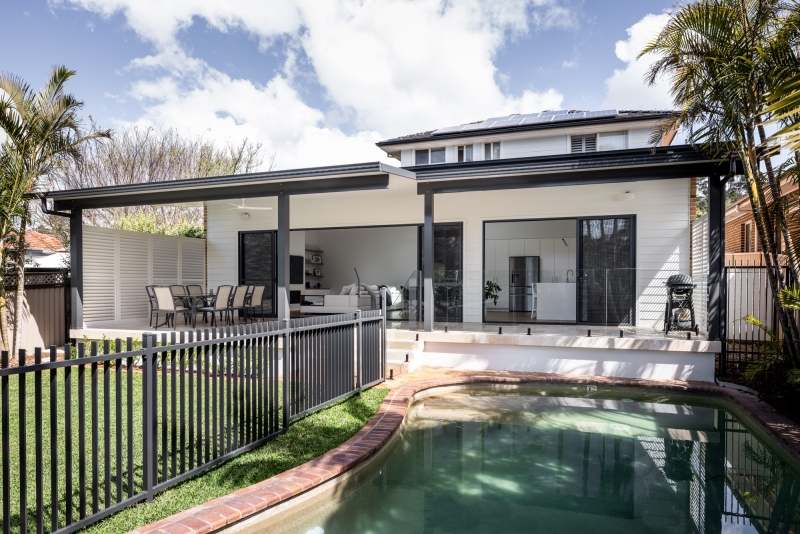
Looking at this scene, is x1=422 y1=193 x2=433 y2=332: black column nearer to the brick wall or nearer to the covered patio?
the covered patio

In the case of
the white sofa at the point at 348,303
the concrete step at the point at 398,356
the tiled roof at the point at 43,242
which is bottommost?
the concrete step at the point at 398,356

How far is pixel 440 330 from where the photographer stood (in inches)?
327

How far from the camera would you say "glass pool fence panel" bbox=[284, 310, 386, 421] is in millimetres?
4945

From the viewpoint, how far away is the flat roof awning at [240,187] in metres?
7.61

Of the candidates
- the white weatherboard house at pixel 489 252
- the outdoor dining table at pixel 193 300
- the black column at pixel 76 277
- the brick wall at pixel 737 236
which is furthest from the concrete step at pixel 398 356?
the brick wall at pixel 737 236

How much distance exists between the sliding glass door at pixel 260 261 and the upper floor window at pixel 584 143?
8929 mm

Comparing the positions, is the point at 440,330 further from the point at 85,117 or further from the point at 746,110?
the point at 85,117

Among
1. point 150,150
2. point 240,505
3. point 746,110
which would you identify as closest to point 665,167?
point 746,110

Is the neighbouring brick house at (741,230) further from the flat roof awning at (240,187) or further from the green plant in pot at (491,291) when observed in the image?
the flat roof awning at (240,187)

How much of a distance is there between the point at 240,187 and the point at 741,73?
7.24 meters

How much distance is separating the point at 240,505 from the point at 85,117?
2318 centimetres

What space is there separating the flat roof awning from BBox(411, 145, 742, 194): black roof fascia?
2.11 feet

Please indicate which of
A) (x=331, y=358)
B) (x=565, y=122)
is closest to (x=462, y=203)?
(x=331, y=358)

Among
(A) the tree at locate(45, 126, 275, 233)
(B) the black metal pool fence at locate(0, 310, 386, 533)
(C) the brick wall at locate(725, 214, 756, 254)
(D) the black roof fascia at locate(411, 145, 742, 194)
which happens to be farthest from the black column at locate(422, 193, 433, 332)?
(A) the tree at locate(45, 126, 275, 233)
